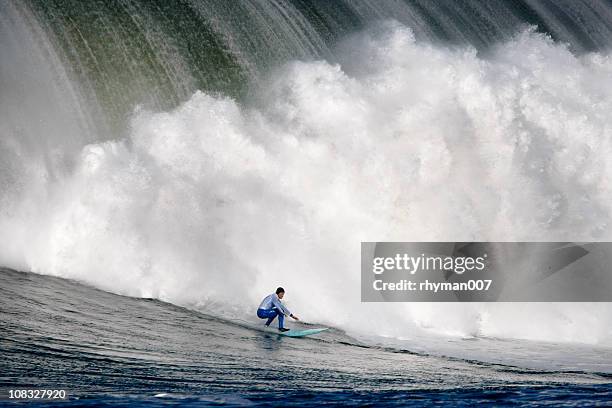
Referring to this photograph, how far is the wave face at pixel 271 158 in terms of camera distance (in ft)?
55.8

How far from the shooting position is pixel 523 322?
17609 mm

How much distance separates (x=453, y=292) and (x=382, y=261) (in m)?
1.75

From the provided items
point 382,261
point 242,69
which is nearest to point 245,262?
point 382,261

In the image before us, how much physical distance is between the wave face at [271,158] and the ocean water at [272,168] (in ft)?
0.14

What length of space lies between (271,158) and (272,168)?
0.23 metres

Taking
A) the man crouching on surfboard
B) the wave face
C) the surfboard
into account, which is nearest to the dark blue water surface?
the surfboard

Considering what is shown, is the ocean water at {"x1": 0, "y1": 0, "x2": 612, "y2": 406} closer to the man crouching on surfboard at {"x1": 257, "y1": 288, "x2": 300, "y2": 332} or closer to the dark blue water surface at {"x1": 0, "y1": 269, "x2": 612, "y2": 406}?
the dark blue water surface at {"x1": 0, "y1": 269, "x2": 612, "y2": 406}

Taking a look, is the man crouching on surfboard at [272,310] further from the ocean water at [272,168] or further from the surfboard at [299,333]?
the ocean water at [272,168]

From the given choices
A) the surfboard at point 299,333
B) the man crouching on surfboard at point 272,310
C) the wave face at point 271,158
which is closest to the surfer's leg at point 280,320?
the man crouching on surfboard at point 272,310

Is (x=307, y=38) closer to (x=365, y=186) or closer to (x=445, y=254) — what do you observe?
(x=365, y=186)

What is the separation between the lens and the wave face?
55.8 feet

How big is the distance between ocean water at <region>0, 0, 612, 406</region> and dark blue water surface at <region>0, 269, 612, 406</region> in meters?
0.22

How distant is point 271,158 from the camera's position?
1802 cm

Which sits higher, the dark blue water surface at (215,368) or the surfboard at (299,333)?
the surfboard at (299,333)
